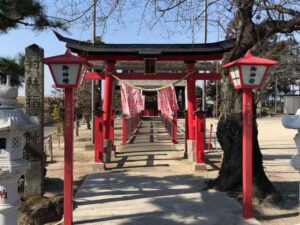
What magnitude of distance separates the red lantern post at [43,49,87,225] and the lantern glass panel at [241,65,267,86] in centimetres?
261

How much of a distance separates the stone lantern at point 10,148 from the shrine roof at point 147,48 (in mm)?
8202

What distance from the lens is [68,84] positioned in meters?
6.93

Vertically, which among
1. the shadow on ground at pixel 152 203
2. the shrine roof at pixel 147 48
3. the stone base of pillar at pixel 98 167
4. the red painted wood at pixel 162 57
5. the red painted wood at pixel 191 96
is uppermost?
the shrine roof at pixel 147 48

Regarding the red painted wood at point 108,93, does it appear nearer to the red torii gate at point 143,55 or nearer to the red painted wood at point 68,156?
the red torii gate at point 143,55

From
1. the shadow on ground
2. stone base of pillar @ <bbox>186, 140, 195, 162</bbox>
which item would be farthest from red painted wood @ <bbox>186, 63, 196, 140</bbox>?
the shadow on ground

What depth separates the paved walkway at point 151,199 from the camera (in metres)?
6.86

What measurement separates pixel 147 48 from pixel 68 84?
6658 mm

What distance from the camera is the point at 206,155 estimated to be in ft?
49.4

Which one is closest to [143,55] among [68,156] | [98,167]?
[98,167]

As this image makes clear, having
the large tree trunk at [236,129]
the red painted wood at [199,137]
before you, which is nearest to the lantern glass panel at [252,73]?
the large tree trunk at [236,129]

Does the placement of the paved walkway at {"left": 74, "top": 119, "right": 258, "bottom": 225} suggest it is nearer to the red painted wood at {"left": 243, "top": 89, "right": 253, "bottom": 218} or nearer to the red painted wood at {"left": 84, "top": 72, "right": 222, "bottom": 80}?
the red painted wood at {"left": 243, "top": 89, "right": 253, "bottom": 218}

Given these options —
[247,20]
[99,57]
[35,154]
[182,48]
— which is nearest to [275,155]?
[182,48]

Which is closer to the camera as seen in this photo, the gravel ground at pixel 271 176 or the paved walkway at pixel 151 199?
the paved walkway at pixel 151 199

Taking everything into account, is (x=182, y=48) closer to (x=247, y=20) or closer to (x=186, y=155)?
(x=186, y=155)
